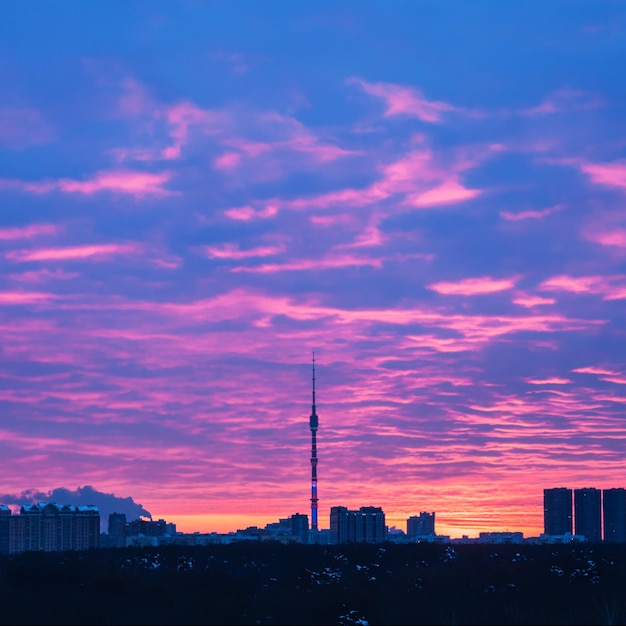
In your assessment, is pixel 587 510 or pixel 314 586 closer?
pixel 314 586

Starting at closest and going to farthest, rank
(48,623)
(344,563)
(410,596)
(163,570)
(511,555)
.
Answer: (48,623), (410,596), (163,570), (344,563), (511,555)

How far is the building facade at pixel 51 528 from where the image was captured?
623ft

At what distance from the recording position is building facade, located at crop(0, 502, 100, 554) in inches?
7480

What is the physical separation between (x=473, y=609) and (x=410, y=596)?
3574mm

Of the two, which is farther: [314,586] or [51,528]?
[51,528]

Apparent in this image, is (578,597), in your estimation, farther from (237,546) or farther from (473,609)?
(237,546)

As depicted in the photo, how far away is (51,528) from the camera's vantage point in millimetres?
193500

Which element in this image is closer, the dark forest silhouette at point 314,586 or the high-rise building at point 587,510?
the dark forest silhouette at point 314,586

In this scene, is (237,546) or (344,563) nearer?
(344,563)

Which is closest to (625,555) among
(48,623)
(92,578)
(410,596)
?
(410,596)

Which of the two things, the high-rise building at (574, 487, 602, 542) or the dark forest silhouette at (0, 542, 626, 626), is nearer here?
the dark forest silhouette at (0, 542, 626, 626)

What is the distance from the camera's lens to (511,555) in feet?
206

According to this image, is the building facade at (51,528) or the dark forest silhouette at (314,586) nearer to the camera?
the dark forest silhouette at (314,586)

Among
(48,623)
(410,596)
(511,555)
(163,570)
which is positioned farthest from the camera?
(511,555)
